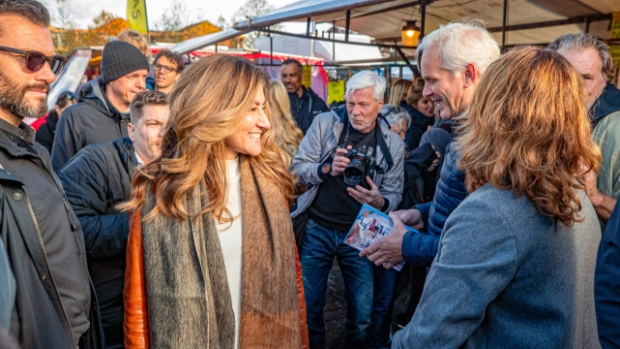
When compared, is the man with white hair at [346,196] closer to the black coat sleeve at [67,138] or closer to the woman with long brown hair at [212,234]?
the woman with long brown hair at [212,234]

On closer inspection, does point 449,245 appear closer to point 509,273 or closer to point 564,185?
point 509,273

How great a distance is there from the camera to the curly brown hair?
129 centimetres

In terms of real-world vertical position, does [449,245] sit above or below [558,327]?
above

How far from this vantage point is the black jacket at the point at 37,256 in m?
1.43

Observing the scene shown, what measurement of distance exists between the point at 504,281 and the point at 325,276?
233 cm

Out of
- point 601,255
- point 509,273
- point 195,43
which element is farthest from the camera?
point 195,43

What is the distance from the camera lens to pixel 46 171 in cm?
178

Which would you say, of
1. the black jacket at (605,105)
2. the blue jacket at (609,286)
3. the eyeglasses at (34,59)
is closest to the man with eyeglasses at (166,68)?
the eyeglasses at (34,59)

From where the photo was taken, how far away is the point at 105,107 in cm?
336

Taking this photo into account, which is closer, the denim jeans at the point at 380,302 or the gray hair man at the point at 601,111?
the gray hair man at the point at 601,111

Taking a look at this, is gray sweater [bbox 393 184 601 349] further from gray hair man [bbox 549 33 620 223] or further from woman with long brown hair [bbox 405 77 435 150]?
woman with long brown hair [bbox 405 77 435 150]

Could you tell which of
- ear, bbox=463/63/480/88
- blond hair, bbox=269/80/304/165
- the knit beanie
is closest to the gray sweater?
ear, bbox=463/63/480/88

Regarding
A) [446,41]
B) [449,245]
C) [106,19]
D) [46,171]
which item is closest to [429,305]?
[449,245]

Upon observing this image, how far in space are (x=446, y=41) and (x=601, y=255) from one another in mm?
1257
